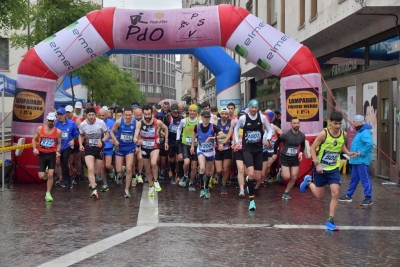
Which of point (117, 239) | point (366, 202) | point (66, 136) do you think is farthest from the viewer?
point (66, 136)

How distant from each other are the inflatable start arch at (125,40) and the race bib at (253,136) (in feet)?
9.77

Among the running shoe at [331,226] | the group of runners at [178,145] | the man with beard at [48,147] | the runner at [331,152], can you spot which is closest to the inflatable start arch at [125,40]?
the group of runners at [178,145]

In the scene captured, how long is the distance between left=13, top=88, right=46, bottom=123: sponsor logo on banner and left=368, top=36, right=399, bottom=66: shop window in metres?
8.92

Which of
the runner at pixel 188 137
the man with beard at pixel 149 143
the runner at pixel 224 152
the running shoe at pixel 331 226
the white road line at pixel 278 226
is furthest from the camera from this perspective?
the runner at pixel 188 137

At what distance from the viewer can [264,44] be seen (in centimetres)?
1411

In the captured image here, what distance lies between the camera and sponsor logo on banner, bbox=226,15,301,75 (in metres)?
14.0

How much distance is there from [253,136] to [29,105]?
6074 mm

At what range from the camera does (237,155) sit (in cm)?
1178

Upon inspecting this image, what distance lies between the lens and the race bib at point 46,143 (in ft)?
38.3

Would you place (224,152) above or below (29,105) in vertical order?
below

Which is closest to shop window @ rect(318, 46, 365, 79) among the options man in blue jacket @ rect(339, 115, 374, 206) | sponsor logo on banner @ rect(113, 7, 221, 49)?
sponsor logo on banner @ rect(113, 7, 221, 49)

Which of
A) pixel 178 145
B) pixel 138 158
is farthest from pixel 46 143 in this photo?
pixel 178 145

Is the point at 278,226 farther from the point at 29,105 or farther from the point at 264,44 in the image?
the point at 29,105

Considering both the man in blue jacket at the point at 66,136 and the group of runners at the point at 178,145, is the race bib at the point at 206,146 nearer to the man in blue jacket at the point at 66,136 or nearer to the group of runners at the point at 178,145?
the group of runners at the point at 178,145
